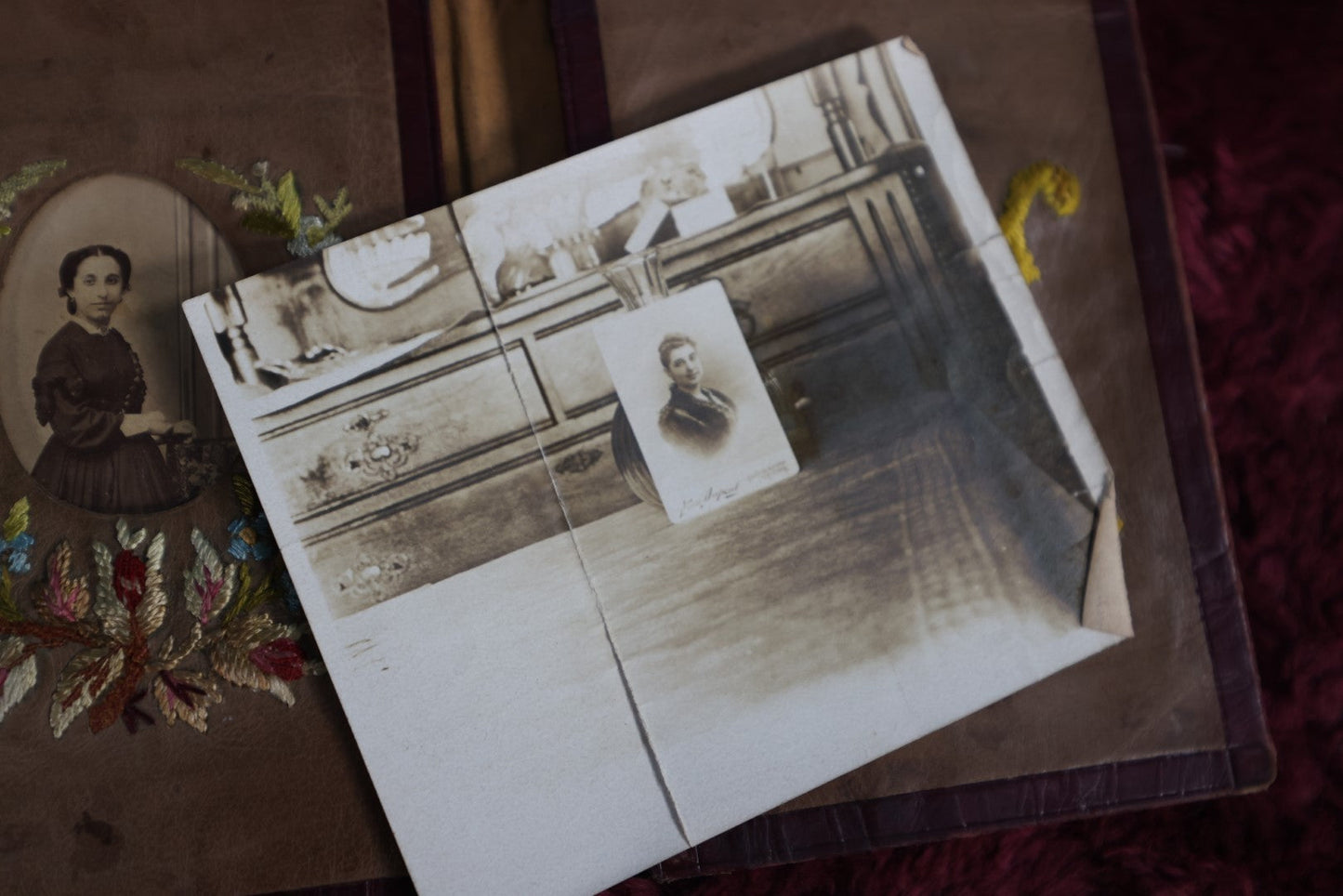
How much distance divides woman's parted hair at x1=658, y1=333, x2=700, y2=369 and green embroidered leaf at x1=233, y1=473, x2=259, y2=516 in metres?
0.21

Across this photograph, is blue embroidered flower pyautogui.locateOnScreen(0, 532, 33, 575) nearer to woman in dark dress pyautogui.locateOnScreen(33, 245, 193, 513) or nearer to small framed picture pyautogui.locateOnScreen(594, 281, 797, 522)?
woman in dark dress pyautogui.locateOnScreen(33, 245, 193, 513)

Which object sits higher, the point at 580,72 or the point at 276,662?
the point at 580,72

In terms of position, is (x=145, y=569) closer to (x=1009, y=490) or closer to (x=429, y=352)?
(x=429, y=352)

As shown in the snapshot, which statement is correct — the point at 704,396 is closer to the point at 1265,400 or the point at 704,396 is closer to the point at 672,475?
the point at 672,475

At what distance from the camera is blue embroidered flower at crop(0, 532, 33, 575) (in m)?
0.45

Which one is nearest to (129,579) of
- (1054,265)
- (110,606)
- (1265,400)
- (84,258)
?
(110,606)

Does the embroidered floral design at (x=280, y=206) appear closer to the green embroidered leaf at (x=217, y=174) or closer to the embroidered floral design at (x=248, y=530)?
the green embroidered leaf at (x=217, y=174)

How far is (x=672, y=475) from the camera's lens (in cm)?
45

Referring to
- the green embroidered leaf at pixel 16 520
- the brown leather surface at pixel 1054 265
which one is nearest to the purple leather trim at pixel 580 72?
the brown leather surface at pixel 1054 265

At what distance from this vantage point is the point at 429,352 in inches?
17.7

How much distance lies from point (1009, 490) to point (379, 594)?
0.32m

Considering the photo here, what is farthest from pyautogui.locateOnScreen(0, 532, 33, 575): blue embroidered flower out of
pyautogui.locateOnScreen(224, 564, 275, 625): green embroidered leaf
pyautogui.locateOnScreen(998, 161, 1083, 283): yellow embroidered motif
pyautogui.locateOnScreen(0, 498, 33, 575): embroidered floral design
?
pyautogui.locateOnScreen(998, 161, 1083, 283): yellow embroidered motif

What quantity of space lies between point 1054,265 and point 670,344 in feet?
0.71

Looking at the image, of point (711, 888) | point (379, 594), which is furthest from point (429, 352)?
point (711, 888)
